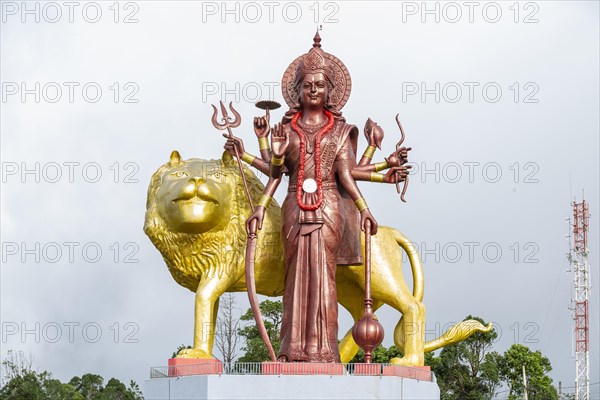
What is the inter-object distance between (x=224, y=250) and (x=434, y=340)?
264 centimetres

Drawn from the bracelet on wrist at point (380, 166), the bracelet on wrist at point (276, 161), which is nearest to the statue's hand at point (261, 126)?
the bracelet on wrist at point (276, 161)

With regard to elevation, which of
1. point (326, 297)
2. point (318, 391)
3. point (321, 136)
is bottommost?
point (318, 391)

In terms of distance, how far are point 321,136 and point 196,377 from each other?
296cm

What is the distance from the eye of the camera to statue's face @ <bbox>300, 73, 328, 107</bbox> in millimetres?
12445

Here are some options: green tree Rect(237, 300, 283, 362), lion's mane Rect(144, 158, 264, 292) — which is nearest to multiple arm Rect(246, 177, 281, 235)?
lion's mane Rect(144, 158, 264, 292)

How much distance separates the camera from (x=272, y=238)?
12984mm

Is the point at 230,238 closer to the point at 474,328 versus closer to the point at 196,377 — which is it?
the point at 196,377

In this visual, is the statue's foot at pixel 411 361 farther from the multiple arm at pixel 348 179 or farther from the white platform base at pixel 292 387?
the multiple arm at pixel 348 179

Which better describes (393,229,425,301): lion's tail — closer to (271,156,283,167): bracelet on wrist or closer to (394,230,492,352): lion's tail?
(394,230,492,352): lion's tail

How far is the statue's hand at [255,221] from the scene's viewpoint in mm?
12188

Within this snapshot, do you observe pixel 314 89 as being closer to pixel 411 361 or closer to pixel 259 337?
pixel 411 361

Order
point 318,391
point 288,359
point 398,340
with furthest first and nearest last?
1. point 398,340
2. point 288,359
3. point 318,391

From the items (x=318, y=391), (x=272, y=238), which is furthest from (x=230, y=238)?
(x=318, y=391)

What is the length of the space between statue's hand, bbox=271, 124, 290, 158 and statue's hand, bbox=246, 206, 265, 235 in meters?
0.63
